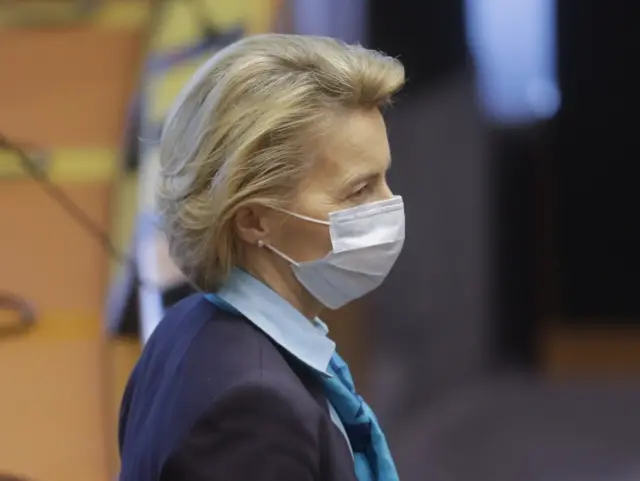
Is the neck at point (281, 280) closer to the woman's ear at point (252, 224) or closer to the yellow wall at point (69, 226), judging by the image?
the woman's ear at point (252, 224)

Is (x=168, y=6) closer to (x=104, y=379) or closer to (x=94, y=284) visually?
(x=94, y=284)

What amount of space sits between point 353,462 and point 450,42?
108 inches

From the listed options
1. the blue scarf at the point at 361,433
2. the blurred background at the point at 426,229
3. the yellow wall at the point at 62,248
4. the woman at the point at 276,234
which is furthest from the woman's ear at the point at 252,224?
the yellow wall at the point at 62,248

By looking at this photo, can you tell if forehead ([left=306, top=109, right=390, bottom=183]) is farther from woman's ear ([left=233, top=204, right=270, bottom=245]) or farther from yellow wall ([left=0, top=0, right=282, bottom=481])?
yellow wall ([left=0, top=0, right=282, bottom=481])

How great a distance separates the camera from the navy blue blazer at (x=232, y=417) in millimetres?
815

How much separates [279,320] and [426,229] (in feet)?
8.25

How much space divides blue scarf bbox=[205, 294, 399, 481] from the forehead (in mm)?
184

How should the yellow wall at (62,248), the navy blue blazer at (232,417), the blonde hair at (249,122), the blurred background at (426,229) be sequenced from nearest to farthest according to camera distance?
the navy blue blazer at (232,417) < the blonde hair at (249,122) < the yellow wall at (62,248) < the blurred background at (426,229)

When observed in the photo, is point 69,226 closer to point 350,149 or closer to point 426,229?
point 350,149

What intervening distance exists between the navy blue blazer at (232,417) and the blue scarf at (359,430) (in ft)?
0.07

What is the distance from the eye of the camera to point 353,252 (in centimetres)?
100

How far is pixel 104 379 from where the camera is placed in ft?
4.99

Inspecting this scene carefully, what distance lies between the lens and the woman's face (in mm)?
955

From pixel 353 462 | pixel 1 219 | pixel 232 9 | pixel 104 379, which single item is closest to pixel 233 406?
pixel 353 462
